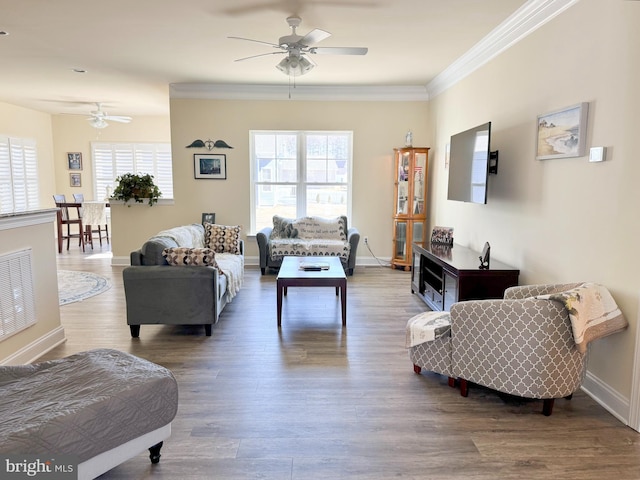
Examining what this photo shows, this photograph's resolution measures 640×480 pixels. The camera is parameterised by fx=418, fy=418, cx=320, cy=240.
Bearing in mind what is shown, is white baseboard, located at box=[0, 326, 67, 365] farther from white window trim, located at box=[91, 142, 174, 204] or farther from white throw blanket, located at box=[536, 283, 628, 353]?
white window trim, located at box=[91, 142, 174, 204]

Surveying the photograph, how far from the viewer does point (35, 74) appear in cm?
571

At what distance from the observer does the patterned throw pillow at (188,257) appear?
367 cm

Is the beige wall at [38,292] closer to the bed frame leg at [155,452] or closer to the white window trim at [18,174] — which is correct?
the bed frame leg at [155,452]

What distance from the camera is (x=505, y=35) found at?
386 cm

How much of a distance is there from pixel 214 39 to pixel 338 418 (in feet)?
12.4

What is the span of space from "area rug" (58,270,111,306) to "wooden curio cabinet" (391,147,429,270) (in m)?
4.17

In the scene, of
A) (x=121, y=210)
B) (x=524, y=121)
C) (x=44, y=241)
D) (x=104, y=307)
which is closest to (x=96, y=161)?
(x=121, y=210)

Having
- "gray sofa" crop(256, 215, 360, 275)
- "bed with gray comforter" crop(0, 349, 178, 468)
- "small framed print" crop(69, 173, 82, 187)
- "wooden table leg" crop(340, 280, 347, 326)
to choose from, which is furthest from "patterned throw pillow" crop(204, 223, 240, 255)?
"small framed print" crop(69, 173, 82, 187)

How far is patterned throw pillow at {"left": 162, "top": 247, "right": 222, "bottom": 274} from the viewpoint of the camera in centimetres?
367

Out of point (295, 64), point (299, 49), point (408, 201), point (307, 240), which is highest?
point (299, 49)

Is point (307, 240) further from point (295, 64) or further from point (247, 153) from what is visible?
point (295, 64)

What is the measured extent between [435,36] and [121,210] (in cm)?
524

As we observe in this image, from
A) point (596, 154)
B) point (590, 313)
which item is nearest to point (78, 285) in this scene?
point (590, 313)

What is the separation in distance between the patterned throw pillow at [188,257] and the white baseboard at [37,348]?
1100mm
